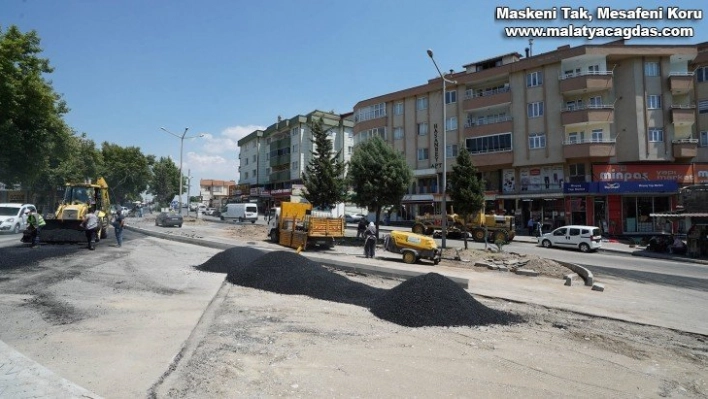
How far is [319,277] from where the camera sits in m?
10.4

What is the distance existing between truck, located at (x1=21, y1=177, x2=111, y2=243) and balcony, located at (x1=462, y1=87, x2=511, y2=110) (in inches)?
1341

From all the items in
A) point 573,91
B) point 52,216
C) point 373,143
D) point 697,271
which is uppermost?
point 573,91

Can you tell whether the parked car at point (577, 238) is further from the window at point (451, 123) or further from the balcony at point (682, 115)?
the window at point (451, 123)

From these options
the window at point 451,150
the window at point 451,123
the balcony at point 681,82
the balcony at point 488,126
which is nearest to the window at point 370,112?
the window at point 451,123

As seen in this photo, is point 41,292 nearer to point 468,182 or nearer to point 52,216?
point 52,216

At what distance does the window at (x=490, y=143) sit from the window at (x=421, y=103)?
709 centimetres

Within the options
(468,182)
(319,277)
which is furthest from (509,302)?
(468,182)

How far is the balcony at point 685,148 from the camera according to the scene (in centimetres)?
3341

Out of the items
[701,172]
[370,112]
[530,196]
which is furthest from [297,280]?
[370,112]

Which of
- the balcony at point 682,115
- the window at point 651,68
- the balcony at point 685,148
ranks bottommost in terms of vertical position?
the balcony at point 685,148

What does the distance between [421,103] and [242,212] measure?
25331mm

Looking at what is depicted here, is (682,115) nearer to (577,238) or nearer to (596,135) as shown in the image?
(596,135)

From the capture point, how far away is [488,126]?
40281mm

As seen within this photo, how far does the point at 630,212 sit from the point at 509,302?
3115cm
